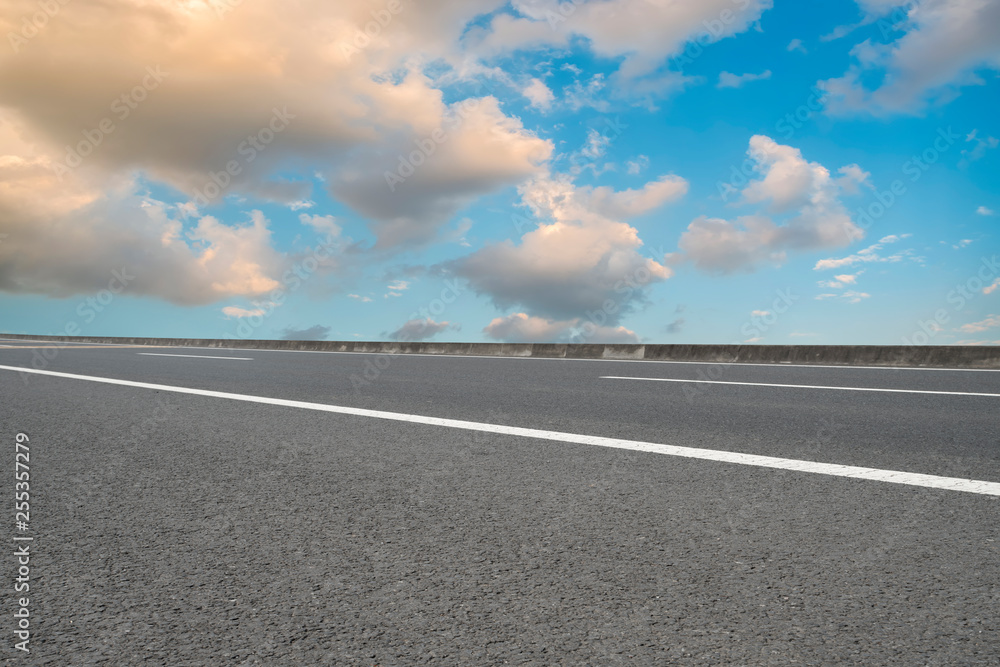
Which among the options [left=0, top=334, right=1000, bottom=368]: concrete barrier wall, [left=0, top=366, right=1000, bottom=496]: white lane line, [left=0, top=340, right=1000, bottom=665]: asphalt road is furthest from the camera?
[left=0, top=334, right=1000, bottom=368]: concrete barrier wall

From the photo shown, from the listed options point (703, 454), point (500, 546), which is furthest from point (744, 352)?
point (500, 546)

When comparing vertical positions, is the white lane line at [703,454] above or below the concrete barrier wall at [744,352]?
below

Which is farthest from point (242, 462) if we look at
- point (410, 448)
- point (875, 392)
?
point (875, 392)

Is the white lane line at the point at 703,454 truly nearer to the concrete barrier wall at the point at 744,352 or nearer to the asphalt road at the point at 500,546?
the asphalt road at the point at 500,546

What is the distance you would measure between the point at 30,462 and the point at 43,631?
2679 mm

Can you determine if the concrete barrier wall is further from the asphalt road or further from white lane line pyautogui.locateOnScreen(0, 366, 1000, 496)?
white lane line pyautogui.locateOnScreen(0, 366, 1000, 496)

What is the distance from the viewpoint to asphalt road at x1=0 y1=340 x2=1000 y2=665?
179 cm

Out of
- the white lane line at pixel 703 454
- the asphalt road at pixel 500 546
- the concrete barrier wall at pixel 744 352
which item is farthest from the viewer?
the concrete barrier wall at pixel 744 352

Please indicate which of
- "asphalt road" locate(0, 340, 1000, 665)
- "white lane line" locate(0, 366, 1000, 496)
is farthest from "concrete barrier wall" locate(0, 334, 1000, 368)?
"white lane line" locate(0, 366, 1000, 496)

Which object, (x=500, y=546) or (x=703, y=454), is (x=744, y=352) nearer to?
(x=703, y=454)

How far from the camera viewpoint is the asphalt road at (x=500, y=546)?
1.79m

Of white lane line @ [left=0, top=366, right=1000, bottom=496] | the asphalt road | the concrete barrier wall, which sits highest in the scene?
the concrete barrier wall

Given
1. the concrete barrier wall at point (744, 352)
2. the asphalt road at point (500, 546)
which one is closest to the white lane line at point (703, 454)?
the asphalt road at point (500, 546)

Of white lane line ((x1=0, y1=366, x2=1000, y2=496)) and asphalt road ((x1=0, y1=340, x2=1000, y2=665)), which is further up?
white lane line ((x1=0, y1=366, x2=1000, y2=496))
